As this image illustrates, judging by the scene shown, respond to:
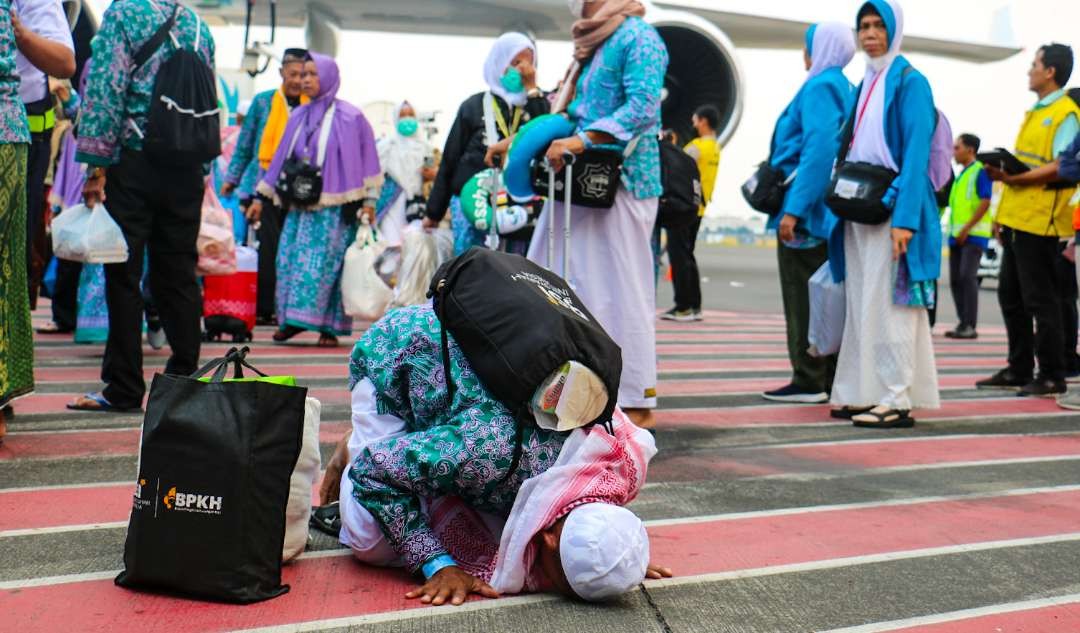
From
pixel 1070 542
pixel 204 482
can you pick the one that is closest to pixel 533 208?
pixel 1070 542

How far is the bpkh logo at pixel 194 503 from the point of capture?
275 centimetres

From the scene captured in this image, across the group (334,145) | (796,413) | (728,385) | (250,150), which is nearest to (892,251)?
(796,413)

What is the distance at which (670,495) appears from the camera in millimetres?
4164

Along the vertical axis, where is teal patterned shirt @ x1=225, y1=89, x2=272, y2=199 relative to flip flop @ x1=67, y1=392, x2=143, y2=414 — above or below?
above

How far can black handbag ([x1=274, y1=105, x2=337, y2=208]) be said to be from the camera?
8.37 meters

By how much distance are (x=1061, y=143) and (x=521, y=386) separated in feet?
17.6

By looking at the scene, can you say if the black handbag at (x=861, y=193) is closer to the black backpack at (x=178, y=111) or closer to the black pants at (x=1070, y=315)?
the black backpack at (x=178, y=111)

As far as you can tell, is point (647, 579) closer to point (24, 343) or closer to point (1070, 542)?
point (1070, 542)

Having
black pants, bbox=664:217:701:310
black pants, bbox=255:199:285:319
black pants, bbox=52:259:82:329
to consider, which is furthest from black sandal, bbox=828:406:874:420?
black pants, bbox=664:217:701:310

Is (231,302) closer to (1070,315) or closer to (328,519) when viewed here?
(328,519)

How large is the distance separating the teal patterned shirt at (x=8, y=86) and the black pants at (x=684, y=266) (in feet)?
25.8

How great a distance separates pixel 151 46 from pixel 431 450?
116 inches

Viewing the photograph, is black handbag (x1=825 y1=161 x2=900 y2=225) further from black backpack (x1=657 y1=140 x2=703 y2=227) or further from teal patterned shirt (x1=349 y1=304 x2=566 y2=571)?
teal patterned shirt (x1=349 y1=304 x2=566 y2=571)

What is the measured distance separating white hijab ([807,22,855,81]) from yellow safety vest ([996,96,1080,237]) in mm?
1373
